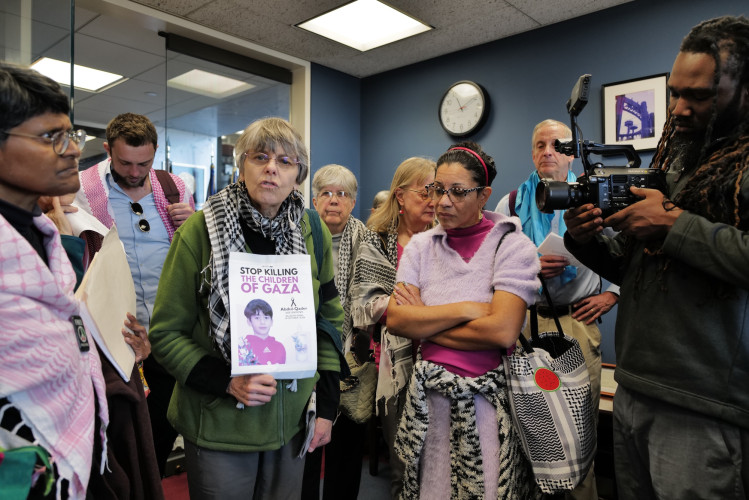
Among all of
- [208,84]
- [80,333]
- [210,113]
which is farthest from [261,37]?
[80,333]

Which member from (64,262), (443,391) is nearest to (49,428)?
(64,262)

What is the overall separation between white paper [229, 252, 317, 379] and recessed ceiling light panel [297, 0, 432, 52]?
8.92 feet

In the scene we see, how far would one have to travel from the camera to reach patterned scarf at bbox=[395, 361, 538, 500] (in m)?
1.34

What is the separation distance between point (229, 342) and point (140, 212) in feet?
3.50

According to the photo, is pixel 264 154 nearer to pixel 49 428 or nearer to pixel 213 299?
pixel 213 299

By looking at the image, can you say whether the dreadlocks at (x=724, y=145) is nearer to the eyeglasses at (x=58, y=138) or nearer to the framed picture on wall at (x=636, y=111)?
the eyeglasses at (x=58, y=138)

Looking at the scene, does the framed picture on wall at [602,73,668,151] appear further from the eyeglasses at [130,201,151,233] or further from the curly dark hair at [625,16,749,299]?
the eyeglasses at [130,201,151,233]

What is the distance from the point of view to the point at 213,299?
3.92ft

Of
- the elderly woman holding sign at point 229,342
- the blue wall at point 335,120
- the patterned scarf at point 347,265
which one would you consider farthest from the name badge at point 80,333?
the blue wall at point 335,120

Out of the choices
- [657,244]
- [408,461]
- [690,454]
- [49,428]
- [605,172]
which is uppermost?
Answer: [605,172]

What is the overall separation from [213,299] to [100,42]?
411 centimetres

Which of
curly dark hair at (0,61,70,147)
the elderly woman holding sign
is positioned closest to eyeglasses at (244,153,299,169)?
the elderly woman holding sign

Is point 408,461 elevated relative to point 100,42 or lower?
lower

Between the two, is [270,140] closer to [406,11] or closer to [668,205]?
[668,205]
